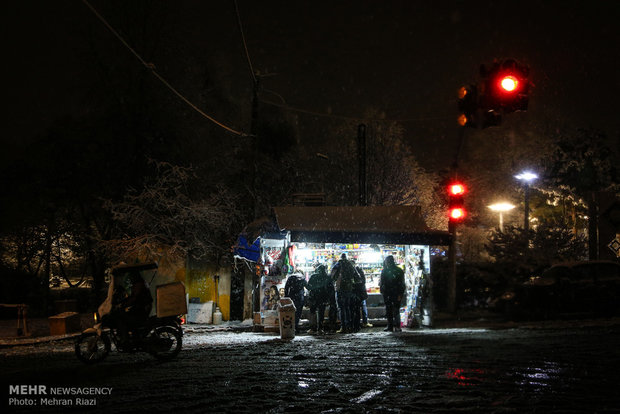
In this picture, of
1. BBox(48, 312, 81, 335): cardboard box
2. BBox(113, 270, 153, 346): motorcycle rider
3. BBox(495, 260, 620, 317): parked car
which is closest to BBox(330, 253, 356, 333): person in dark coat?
BBox(495, 260, 620, 317): parked car

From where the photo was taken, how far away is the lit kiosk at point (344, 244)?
16891mm

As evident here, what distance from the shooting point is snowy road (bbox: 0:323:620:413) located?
646 centimetres

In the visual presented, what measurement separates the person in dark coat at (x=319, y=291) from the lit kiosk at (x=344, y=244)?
1.31m

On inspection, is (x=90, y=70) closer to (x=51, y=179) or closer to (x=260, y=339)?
(x=51, y=179)

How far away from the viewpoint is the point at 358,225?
57.8 feet

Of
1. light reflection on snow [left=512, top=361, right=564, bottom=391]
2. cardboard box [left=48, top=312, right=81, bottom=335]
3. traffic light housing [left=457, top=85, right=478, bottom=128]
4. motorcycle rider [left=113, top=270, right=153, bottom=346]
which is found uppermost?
traffic light housing [left=457, top=85, right=478, bottom=128]

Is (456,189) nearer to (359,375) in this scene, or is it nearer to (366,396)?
(359,375)

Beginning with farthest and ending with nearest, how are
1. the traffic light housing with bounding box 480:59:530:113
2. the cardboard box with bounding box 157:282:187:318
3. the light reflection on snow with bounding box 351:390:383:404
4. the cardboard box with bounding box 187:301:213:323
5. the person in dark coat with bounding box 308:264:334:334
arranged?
the cardboard box with bounding box 187:301:213:323 < the person in dark coat with bounding box 308:264:334:334 < the cardboard box with bounding box 157:282:187:318 < the traffic light housing with bounding box 480:59:530:113 < the light reflection on snow with bounding box 351:390:383:404

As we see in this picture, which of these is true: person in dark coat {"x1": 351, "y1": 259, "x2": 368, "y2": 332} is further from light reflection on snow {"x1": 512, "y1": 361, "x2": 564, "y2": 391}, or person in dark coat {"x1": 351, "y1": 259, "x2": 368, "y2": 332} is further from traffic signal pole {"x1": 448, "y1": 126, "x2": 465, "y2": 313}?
light reflection on snow {"x1": 512, "y1": 361, "x2": 564, "y2": 391}

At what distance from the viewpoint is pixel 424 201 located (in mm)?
38406

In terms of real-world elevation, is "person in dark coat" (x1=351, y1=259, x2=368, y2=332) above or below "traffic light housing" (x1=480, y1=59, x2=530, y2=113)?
below

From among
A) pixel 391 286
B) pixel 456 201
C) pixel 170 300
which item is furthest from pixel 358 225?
pixel 170 300

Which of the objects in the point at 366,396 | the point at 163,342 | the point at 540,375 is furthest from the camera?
the point at 163,342

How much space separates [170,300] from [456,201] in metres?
7.70
